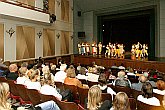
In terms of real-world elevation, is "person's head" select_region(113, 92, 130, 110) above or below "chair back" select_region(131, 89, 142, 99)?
above

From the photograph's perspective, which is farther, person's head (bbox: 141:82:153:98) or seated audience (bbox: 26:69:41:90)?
seated audience (bbox: 26:69:41:90)

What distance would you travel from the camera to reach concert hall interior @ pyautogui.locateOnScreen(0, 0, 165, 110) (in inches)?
216

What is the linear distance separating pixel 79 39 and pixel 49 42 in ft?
13.6

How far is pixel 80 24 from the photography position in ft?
52.3

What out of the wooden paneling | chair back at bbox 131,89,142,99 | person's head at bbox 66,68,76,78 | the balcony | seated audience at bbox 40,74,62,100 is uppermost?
the wooden paneling

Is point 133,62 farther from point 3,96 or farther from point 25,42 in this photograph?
point 3,96

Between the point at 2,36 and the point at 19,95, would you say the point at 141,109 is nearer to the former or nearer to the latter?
the point at 19,95

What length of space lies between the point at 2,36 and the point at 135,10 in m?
8.76

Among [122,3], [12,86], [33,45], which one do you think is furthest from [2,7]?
[122,3]

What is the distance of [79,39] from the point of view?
51.5 ft

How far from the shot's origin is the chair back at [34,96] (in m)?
3.55

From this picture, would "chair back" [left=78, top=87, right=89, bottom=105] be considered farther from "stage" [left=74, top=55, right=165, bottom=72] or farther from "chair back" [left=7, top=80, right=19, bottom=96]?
"stage" [left=74, top=55, right=165, bottom=72]

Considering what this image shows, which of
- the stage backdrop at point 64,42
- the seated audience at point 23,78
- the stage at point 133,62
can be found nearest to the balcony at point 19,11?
the stage backdrop at point 64,42

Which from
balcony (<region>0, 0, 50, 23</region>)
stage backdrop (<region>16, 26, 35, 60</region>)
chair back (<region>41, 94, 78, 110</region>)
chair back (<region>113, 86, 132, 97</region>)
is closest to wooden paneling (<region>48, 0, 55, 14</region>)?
balcony (<region>0, 0, 50, 23</region>)
